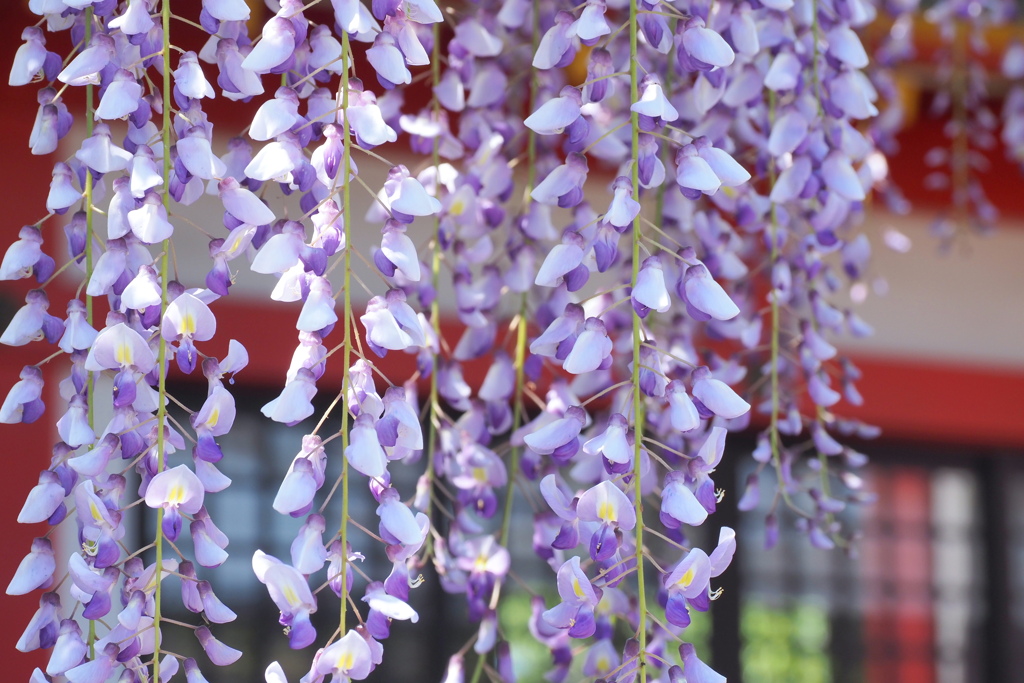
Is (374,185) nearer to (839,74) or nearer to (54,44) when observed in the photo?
(54,44)

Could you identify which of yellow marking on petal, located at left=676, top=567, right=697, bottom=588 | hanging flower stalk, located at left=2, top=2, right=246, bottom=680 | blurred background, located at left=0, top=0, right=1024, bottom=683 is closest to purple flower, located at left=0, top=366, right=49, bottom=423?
hanging flower stalk, located at left=2, top=2, right=246, bottom=680

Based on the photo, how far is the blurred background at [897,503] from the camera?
92.7 inches

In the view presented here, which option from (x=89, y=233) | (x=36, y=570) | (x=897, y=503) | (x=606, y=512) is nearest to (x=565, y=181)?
(x=606, y=512)

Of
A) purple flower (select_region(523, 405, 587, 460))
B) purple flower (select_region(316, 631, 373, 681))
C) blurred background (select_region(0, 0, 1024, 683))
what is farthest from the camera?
blurred background (select_region(0, 0, 1024, 683))

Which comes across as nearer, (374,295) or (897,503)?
(374,295)

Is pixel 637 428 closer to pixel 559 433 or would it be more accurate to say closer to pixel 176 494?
pixel 559 433

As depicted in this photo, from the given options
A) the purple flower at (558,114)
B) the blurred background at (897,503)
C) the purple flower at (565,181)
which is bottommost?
the blurred background at (897,503)

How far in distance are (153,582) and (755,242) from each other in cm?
107

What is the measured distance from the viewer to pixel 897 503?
292cm

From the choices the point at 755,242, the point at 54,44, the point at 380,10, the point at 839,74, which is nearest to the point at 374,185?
the point at 54,44

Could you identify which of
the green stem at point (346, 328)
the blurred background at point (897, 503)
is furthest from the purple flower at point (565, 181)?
the blurred background at point (897, 503)

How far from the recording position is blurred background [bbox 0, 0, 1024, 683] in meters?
2.36

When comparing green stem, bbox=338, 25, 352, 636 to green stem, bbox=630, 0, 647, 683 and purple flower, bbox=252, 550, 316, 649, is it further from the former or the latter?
green stem, bbox=630, 0, 647, 683

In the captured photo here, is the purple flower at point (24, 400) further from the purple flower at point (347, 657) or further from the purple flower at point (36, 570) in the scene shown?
the purple flower at point (347, 657)
